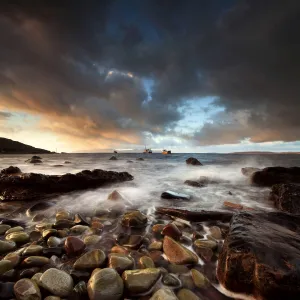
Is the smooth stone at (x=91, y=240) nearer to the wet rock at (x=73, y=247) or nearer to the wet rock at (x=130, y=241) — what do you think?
the wet rock at (x=73, y=247)

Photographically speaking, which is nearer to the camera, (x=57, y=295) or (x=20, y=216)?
(x=57, y=295)

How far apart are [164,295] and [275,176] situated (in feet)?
32.0

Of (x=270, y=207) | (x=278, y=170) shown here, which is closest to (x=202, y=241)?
(x=270, y=207)

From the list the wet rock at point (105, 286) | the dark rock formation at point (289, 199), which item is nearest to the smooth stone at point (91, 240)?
the wet rock at point (105, 286)

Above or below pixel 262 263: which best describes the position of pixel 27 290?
below

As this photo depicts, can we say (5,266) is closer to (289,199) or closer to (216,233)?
(216,233)

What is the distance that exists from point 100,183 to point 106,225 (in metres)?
4.54

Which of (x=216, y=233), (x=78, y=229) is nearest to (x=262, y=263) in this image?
(x=216, y=233)

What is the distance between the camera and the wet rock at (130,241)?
10.3 feet

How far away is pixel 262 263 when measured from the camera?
2.00 m

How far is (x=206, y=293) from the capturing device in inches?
84.7

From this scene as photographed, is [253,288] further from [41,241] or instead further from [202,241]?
[41,241]

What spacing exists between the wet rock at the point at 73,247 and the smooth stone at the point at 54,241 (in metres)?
0.27

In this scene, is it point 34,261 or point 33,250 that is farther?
point 33,250
